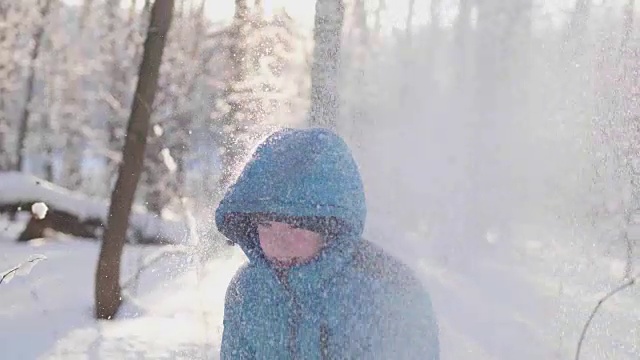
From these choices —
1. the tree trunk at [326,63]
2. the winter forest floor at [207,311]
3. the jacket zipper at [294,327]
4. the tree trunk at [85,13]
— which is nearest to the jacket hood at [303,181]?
the jacket zipper at [294,327]

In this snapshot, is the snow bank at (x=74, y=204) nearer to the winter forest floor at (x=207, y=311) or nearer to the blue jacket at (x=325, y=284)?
the winter forest floor at (x=207, y=311)

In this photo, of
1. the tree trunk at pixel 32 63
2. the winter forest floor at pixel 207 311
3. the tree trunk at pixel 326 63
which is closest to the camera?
the tree trunk at pixel 326 63

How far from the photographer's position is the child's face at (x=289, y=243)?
4.83 ft

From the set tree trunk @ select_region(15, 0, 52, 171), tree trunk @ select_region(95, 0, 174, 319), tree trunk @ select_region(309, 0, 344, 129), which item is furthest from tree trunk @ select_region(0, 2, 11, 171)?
tree trunk @ select_region(309, 0, 344, 129)

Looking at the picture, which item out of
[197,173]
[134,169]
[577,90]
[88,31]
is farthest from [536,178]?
[88,31]

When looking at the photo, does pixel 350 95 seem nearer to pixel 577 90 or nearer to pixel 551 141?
pixel 551 141

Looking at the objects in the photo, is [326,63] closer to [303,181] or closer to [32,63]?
[303,181]

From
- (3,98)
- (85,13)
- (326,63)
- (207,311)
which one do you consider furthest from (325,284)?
(85,13)

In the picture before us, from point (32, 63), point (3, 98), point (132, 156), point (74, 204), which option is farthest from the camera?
point (3, 98)

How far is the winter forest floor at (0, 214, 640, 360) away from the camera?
561cm

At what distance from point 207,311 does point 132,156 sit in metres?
1.56

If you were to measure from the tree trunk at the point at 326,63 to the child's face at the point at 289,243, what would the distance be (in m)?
2.96

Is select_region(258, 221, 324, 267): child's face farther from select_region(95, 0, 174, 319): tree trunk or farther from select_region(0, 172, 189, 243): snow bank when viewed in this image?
select_region(0, 172, 189, 243): snow bank

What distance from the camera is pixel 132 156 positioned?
578 centimetres
